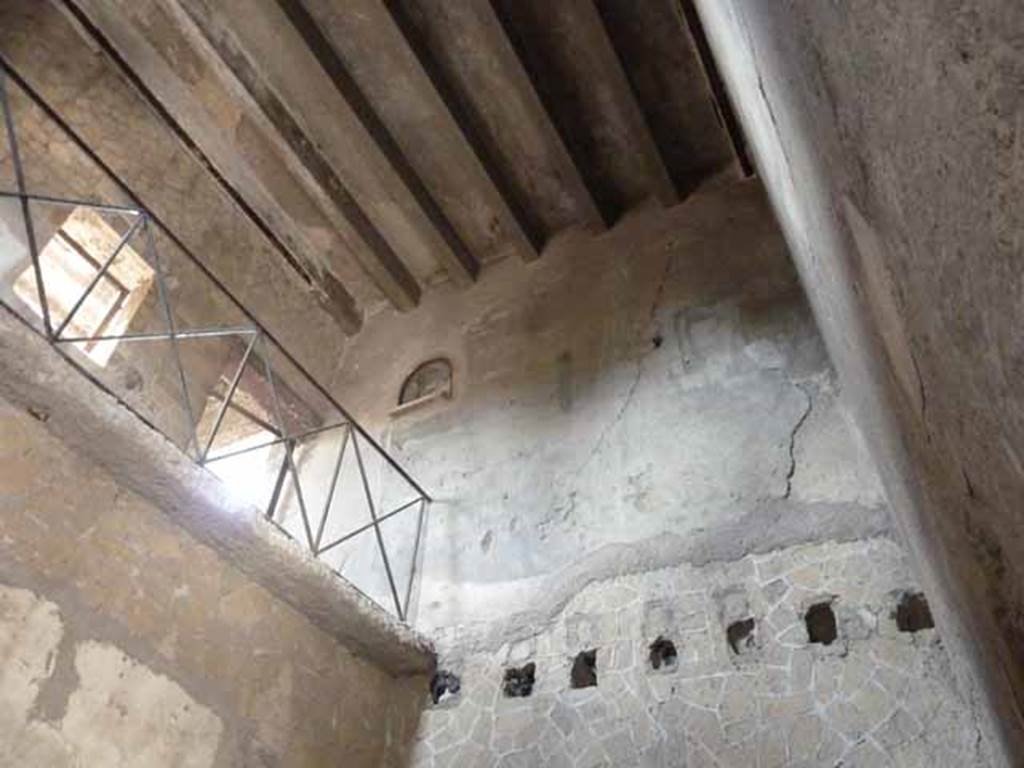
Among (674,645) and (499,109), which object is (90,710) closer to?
(674,645)

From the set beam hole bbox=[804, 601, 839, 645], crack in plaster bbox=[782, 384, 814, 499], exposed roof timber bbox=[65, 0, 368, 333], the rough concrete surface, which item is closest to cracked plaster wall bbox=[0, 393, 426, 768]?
beam hole bbox=[804, 601, 839, 645]

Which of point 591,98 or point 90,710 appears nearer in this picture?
point 90,710

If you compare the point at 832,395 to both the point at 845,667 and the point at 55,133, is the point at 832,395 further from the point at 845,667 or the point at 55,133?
the point at 55,133

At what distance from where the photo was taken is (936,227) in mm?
722

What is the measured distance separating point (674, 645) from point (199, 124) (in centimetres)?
464

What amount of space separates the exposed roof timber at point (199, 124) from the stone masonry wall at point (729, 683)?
11.8ft

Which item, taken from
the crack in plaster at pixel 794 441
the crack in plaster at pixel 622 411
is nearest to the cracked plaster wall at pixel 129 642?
the crack in plaster at pixel 622 411

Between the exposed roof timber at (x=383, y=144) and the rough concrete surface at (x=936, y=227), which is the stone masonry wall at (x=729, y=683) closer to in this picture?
the rough concrete surface at (x=936, y=227)

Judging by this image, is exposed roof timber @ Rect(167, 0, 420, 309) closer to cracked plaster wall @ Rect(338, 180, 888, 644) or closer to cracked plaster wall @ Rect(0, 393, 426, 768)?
cracked plaster wall @ Rect(338, 180, 888, 644)

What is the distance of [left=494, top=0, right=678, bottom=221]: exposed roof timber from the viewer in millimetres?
4906

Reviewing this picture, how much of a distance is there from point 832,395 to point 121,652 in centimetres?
322

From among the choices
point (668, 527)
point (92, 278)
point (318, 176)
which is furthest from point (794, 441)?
point (92, 278)

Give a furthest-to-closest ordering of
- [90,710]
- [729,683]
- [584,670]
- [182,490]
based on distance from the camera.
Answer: [584,670], [729,683], [182,490], [90,710]

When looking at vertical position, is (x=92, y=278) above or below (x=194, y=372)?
above
